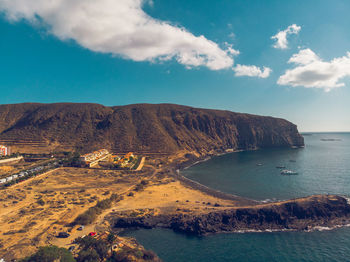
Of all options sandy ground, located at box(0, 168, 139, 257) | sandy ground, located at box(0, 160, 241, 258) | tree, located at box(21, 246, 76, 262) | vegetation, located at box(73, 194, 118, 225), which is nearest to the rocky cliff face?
sandy ground, located at box(0, 160, 241, 258)

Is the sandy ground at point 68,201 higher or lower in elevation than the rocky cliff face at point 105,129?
lower

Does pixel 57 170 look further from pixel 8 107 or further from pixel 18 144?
pixel 8 107

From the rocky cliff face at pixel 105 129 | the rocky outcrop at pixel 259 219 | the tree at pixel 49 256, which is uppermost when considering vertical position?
the rocky cliff face at pixel 105 129

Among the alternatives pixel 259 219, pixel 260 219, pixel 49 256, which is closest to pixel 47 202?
pixel 49 256

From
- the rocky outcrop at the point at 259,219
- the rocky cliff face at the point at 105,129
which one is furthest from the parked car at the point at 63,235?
the rocky cliff face at the point at 105,129

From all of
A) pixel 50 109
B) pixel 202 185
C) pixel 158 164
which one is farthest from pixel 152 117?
pixel 202 185

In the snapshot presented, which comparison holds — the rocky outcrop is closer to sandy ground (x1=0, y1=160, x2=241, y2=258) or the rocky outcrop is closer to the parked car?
sandy ground (x1=0, y1=160, x2=241, y2=258)

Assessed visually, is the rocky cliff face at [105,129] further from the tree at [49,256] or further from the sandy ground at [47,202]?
the tree at [49,256]

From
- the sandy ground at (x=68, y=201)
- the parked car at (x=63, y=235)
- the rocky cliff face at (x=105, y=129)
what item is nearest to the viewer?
the sandy ground at (x=68, y=201)
